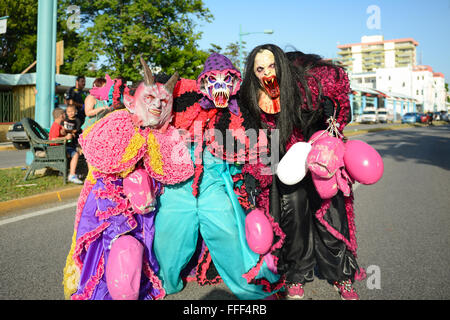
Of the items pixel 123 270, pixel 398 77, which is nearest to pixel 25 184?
pixel 123 270

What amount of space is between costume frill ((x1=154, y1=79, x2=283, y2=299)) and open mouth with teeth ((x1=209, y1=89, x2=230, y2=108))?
0.30 ft

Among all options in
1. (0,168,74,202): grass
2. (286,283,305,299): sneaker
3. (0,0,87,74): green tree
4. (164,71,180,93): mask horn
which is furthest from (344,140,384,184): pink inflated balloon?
(0,0,87,74): green tree

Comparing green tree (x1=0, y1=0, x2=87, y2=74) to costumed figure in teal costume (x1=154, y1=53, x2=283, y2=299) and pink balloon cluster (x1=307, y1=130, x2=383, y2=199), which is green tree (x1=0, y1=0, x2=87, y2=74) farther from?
pink balloon cluster (x1=307, y1=130, x2=383, y2=199)

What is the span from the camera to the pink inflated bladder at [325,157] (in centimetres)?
241

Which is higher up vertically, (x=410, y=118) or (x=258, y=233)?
(x=410, y=118)

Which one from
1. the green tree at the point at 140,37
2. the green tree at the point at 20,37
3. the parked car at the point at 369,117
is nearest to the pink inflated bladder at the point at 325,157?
the green tree at the point at 140,37

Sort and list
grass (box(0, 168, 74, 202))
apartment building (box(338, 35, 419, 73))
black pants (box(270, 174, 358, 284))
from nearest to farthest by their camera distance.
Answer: black pants (box(270, 174, 358, 284)), grass (box(0, 168, 74, 202)), apartment building (box(338, 35, 419, 73))

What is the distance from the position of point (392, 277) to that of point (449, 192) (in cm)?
474

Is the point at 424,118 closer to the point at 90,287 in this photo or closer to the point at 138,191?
the point at 138,191

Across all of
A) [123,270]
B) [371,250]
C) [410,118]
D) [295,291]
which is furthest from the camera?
[410,118]

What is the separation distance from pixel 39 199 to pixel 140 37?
14.7 m

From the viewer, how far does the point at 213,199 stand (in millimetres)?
2760

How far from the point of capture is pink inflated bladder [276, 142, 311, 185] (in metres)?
2.55
